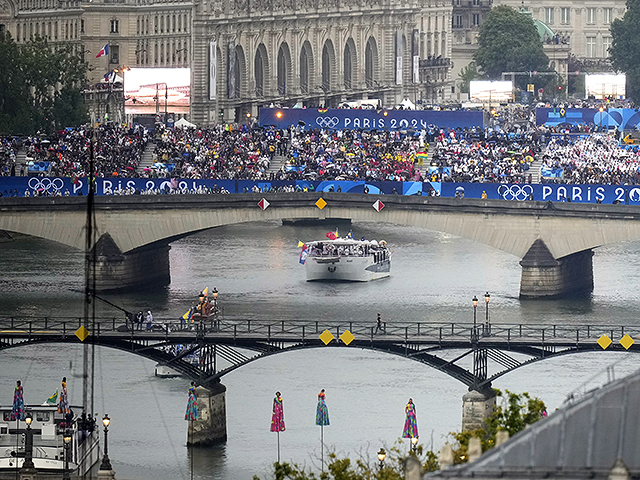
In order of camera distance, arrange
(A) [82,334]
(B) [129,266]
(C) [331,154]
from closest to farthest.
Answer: (A) [82,334] → (B) [129,266] → (C) [331,154]

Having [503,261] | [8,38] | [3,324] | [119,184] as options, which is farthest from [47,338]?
[8,38]

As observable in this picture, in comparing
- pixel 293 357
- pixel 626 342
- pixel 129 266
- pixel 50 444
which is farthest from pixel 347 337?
pixel 129 266

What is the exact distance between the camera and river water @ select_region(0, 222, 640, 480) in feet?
296

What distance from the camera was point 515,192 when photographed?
457 ft

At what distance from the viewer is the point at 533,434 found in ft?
144

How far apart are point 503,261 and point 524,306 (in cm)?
2311

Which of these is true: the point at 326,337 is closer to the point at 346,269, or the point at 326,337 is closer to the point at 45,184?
the point at 45,184

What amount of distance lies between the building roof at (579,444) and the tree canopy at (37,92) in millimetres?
127238

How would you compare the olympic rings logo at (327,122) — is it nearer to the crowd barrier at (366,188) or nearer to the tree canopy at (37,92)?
the crowd barrier at (366,188)

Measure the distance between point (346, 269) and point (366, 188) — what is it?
543 cm

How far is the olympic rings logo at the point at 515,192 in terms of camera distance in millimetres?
138750

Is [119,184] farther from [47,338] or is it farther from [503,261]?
[47,338]

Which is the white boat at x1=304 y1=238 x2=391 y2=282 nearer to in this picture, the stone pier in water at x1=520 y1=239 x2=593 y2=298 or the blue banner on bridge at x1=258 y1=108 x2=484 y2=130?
the stone pier in water at x1=520 y1=239 x2=593 y2=298

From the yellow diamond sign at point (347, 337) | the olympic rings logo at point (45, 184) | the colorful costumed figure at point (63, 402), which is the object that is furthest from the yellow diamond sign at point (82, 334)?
the olympic rings logo at point (45, 184)
